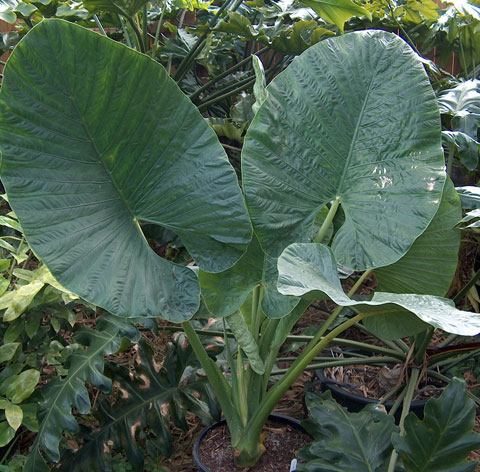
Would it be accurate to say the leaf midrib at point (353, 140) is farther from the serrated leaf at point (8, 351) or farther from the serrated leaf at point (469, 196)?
the serrated leaf at point (8, 351)

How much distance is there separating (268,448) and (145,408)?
0.35 m

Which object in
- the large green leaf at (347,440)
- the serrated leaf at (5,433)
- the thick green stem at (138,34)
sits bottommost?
the serrated leaf at (5,433)

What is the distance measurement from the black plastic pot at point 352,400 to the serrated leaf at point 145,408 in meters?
0.43

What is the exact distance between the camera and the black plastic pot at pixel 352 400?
1.54 m

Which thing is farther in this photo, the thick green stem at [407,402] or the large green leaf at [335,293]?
the thick green stem at [407,402]

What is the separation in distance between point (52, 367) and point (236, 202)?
1218 millimetres

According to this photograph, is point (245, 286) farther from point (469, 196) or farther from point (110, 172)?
point (469, 196)

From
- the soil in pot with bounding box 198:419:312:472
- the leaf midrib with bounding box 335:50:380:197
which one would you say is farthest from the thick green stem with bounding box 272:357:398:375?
the leaf midrib with bounding box 335:50:380:197

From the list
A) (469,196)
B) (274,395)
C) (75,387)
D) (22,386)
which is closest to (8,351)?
(22,386)

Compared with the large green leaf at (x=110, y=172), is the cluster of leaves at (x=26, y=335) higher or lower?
lower

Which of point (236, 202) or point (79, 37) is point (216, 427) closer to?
point (236, 202)

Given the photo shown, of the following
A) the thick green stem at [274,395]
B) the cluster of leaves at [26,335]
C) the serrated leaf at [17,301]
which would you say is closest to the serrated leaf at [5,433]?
the cluster of leaves at [26,335]

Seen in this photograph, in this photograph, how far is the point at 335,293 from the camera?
84 centimetres

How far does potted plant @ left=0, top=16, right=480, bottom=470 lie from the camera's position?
94 cm
